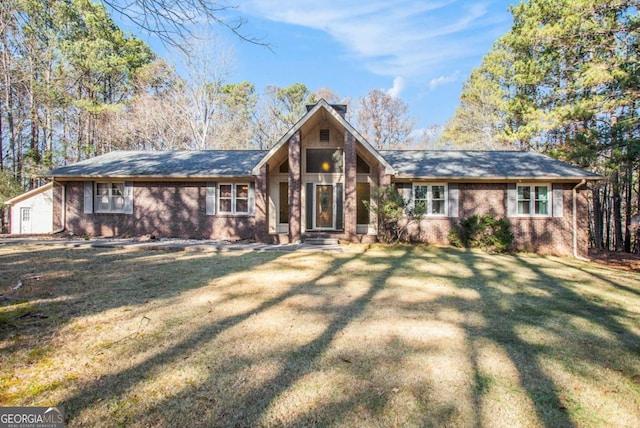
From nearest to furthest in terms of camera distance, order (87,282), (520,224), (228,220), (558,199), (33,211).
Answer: (87,282)
(558,199)
(520,224)
(228,220)
(33,211)

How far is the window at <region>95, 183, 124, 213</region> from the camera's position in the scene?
14.6 metres

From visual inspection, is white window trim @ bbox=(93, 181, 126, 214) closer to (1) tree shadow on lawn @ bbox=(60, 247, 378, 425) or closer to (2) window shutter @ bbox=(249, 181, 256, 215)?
(2) window shutter @ bbox=(249, 181, 256, 215)

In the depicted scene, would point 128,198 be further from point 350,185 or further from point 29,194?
point 350,185

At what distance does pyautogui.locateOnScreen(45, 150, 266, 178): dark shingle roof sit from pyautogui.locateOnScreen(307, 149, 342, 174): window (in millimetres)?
2642

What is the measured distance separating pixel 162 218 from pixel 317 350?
500 inches

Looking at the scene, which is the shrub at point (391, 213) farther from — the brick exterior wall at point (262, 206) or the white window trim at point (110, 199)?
the white window trim at point (110, 199)

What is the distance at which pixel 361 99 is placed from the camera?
31.2 metres

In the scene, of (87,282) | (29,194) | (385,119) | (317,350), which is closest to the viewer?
(317,350)

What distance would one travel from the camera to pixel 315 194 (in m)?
14.2

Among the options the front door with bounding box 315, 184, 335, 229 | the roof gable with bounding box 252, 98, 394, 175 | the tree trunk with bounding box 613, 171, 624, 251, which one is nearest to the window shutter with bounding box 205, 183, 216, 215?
the roof gable with bounding box 252, 98, 394, 175

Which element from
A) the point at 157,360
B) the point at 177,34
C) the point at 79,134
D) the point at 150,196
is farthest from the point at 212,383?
the point at 79,134

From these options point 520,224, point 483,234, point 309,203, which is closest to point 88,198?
point 309,203

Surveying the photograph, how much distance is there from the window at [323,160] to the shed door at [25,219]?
48.2 ft

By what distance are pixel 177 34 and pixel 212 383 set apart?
4217 mm
